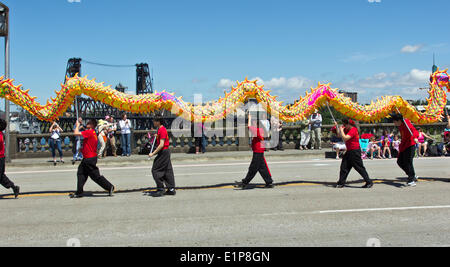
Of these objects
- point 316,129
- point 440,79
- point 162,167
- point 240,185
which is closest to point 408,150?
point 240,185

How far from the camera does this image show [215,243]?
4879 mm

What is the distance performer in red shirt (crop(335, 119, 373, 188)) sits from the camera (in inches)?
342

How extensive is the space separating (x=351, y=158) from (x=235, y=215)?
361 cm

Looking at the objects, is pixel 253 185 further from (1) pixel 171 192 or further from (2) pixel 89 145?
(2) pixel 89 145

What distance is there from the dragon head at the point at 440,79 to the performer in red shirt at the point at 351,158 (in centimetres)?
750

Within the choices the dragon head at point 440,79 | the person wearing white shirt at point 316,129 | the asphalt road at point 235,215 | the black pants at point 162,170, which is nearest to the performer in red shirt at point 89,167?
the asphalt road at point 235,215

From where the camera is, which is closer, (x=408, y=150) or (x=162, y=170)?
(x=162, y=170)

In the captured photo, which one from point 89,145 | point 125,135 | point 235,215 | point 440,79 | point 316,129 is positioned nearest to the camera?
point 235,215

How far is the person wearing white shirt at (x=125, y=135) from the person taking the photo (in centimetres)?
1655

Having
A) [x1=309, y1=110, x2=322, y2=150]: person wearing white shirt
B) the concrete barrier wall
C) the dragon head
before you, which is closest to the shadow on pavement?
the dragon head

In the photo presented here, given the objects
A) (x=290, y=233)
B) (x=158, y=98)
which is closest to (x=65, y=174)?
(x=158, y=98)

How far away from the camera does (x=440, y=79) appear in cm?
1430
